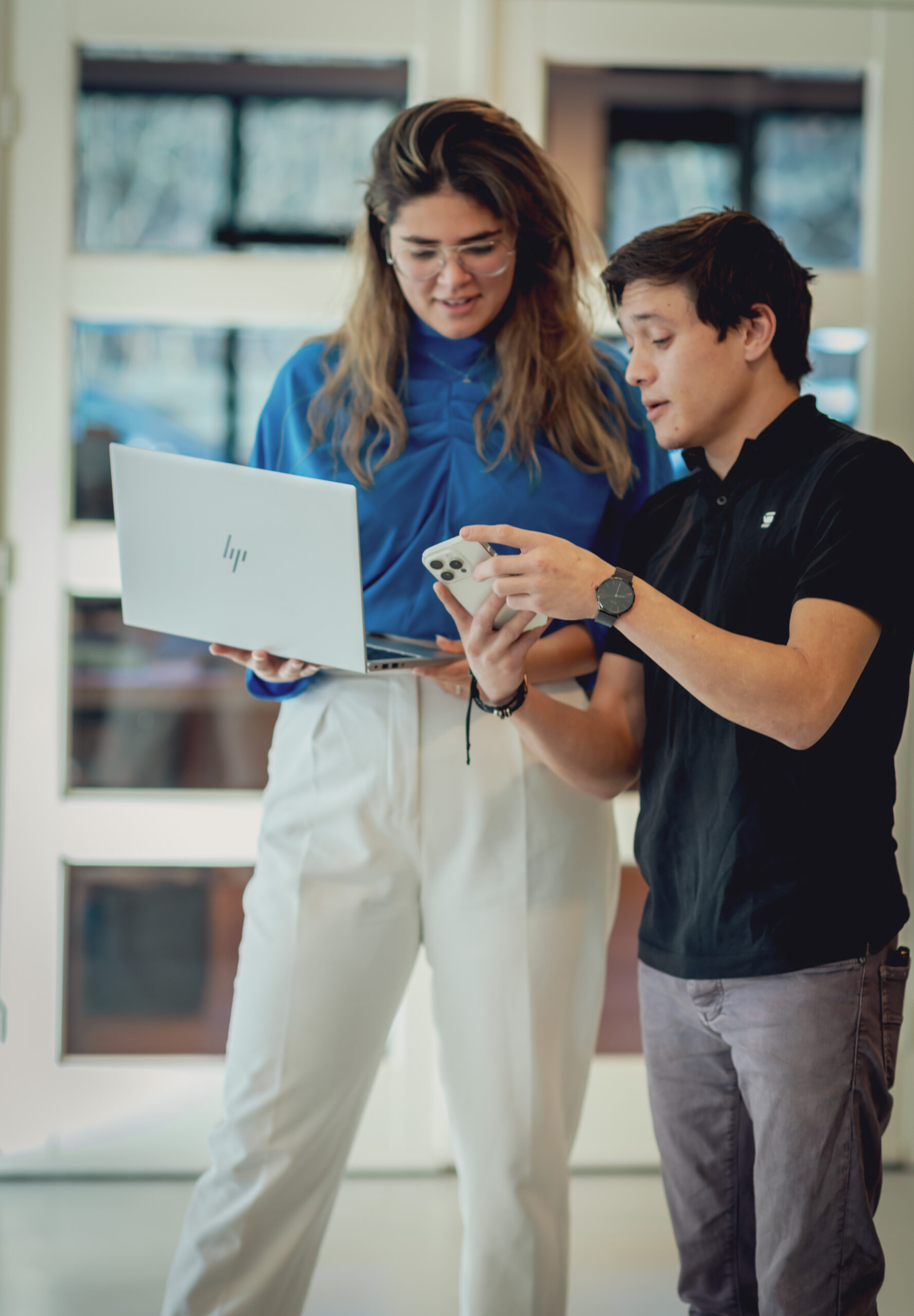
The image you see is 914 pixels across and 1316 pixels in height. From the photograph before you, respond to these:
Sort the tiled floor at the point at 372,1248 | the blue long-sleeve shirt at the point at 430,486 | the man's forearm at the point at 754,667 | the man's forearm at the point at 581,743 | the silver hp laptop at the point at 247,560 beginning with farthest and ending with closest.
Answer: the tiled floor at the point at 372,1248 → the blue long-sleeve shirt at the point at 430,486 → the man's forearm at the point at 581,743 → the silver hp laptop at the point at 247,560 → the man's forearm at the point at 754,667

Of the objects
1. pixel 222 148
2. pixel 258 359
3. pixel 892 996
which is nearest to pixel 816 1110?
pixel 892 996

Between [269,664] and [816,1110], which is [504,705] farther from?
[816,1110]

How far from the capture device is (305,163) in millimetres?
2271

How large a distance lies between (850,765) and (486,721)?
43 cm

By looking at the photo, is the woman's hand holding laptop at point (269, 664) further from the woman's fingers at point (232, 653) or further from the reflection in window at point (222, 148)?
the reflection in window at point (222, 148)

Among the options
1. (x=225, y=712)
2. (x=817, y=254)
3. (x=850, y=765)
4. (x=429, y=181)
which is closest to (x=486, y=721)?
(x=850, y=765)

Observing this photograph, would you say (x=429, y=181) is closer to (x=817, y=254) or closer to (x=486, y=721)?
(x=486, y=721)

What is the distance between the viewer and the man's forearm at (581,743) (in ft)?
4.15

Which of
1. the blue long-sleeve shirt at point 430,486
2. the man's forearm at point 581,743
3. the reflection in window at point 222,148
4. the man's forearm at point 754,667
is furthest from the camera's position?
the reflection in window at point 222,148

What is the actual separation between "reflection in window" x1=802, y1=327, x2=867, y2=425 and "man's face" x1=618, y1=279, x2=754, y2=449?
1.24 metres

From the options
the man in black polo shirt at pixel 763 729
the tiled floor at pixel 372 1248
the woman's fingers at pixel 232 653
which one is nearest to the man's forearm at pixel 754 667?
the man in black polo shirt at pixel 763 729

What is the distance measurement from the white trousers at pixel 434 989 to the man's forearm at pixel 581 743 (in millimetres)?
58

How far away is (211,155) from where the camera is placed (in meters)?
2.27

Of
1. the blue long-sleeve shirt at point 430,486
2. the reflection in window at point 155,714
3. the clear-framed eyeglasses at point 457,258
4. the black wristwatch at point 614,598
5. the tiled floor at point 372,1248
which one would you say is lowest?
the tiled floor at point 372,1248
